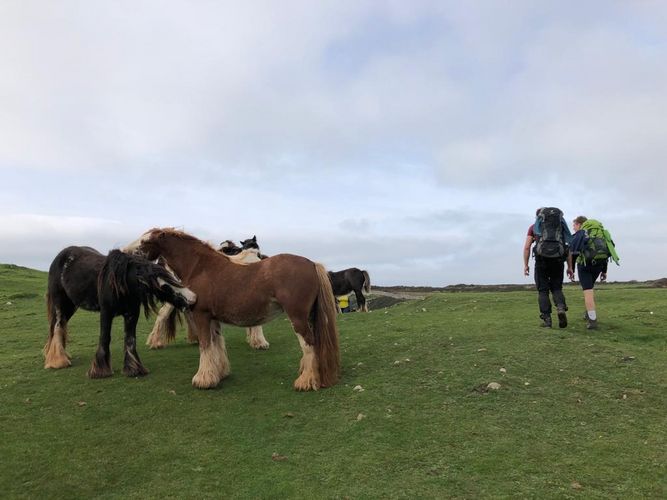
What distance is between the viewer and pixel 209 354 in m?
6.87

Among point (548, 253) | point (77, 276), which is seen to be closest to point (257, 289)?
point (77, 276)

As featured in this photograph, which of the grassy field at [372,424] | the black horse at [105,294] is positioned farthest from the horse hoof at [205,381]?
the black horse at [105,294]

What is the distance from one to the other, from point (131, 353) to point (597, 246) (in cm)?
834

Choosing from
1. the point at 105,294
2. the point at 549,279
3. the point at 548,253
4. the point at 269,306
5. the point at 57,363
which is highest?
the point at 548,253

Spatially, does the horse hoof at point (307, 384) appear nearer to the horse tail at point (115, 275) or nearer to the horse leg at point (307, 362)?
the horse leg at point (307, 362)

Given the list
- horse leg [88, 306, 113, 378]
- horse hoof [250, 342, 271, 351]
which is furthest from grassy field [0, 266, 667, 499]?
horse hoof [250, 342, 271, 351]

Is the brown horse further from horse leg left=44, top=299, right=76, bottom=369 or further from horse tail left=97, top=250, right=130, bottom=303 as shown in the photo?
horse leg left=44, top=299, right=76, bottom=369

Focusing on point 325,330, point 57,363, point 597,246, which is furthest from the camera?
point 597,246

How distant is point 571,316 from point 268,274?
7113 mm

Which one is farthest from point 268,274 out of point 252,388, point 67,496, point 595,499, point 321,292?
point 595,499

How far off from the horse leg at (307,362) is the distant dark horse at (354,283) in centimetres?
1100

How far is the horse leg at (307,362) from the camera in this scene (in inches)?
255

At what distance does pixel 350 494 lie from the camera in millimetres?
3826

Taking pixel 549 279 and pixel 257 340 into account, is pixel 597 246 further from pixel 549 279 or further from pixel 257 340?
pixel 257 340
